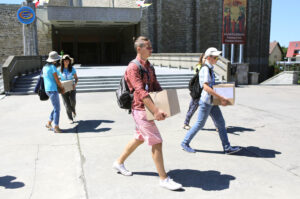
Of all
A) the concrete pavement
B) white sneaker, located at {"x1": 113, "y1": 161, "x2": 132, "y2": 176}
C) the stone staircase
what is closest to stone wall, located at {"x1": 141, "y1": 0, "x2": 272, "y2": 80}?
the stone staircase

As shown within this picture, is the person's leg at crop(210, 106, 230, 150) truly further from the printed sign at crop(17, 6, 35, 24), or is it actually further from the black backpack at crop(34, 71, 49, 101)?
the printed sign at crop(17, 6, 35, 24)

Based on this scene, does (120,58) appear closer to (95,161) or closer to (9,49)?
(9,49)

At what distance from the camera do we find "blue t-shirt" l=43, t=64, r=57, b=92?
20.1 feet

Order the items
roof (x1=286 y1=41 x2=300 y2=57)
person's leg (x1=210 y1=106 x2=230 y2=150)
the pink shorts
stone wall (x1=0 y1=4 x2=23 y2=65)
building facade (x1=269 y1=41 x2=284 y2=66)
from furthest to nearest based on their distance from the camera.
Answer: building facade (x1=269 y1=41 x2=284 y2=66) < roof (x1=286 y1=41 x2=300 y2=57) < stone wall (x1=0 y1=4 x2=23 y2=65) < person's leg (x1=210 y1=106 x2=230 y2=150) < the pink shorts

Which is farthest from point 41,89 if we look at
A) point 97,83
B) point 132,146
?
point 97,83

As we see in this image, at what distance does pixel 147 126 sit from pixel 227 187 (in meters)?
1.31

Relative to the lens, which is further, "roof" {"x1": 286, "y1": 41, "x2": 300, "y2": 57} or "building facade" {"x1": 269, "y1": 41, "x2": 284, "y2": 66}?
"building facade" {"x1": 269, "y1": 41, "x2": 284, "y2": 66}

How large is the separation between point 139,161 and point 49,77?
117 inches

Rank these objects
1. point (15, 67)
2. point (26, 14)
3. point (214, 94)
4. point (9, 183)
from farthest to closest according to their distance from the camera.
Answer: point (26, 14) → point (15, 67) → point (214, 94) → point (9, 183)

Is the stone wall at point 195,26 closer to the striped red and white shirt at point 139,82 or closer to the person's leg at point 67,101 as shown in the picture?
the person's leg at point 67,101

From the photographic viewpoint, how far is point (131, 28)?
34.4 m

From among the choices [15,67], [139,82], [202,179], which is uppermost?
[15,67]

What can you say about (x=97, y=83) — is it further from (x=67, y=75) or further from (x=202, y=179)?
(x=202, y=179)

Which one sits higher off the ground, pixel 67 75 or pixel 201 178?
pixel 67 75
